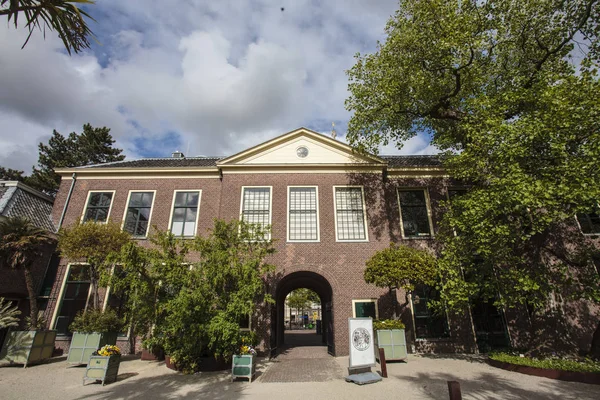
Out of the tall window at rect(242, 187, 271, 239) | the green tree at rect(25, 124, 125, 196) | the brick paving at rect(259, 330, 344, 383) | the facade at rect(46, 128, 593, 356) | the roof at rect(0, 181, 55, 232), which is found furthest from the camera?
the green tree at rect(25, 124, 125, 196)

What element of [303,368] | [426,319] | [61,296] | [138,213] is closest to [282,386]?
[303,368]

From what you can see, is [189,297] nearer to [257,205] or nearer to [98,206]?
[257,205]

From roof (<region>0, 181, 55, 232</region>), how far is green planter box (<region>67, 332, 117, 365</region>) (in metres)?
7.20

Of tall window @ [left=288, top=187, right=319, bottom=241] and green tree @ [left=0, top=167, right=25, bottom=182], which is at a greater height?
green tree @ [left=0, top=167, right=25, bottom=182]

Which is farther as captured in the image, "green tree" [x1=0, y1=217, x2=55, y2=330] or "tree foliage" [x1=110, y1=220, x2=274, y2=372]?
"green tree" [x1=0, y1=217, x2=55, y2=330]

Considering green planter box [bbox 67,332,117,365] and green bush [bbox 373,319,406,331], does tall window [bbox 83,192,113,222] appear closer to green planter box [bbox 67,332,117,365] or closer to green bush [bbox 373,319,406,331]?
green planter box [bbox 67,332,117,365]

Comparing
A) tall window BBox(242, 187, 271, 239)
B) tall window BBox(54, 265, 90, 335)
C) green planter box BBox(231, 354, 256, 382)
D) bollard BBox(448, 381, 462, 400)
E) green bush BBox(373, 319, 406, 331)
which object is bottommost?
green planter box BBox(231, 354, 256, 382)

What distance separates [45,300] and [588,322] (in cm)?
2745

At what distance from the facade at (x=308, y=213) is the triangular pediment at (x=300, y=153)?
60 millimetres

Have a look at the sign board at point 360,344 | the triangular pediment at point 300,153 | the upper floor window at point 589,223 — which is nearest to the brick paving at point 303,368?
the sign board at point 360,344

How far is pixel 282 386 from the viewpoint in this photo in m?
8.80

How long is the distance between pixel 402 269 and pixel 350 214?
486 centimetres

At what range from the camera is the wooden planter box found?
10922mm

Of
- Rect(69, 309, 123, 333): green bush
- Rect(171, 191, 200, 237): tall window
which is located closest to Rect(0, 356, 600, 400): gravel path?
Rect(69, 309, 123, 333): green bush
